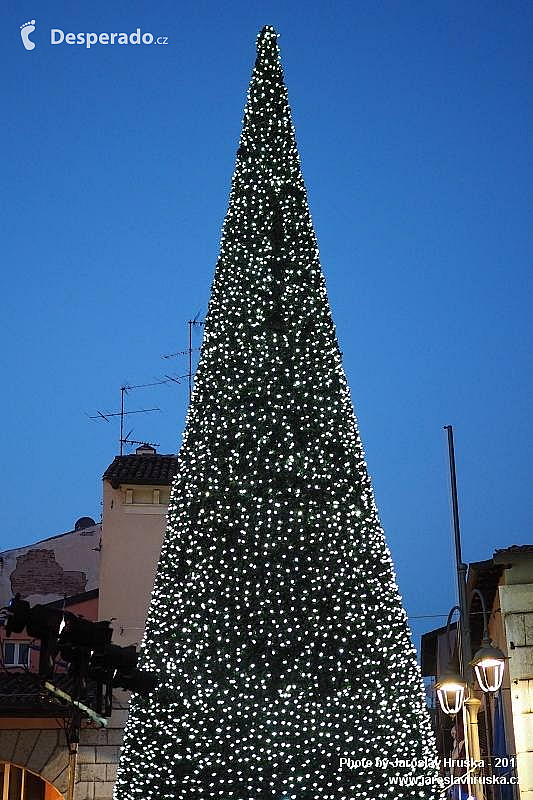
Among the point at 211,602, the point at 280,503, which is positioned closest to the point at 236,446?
the point at 280,503

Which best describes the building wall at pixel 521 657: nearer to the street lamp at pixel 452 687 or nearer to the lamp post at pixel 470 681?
the lamp post at pixel 470 681

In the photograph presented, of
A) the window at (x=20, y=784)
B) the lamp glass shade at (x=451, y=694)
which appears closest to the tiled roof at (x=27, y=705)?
the window at (x=20, y=784)

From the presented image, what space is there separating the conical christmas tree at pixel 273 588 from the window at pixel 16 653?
31.1 ft

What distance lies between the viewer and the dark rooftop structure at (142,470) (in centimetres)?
1670

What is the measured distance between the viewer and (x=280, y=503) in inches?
397

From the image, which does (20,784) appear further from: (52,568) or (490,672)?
(490,672)

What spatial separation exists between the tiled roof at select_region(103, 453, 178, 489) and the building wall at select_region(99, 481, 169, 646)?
170mm

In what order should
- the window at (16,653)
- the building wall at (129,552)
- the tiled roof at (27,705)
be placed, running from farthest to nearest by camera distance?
the window at (16,653), the building wall at (129,552), the tiled roof at (27,705)

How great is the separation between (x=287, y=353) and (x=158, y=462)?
24.6 ft

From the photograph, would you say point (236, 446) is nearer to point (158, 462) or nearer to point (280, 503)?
point (280, 503)

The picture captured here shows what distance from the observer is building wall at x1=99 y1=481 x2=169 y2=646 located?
642 inches

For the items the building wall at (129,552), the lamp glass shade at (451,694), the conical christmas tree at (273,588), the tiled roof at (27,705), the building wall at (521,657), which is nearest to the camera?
the conical christmas tree at (273,588)

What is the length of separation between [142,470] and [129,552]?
148cm

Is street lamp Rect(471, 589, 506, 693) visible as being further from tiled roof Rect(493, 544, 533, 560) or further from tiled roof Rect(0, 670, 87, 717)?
tiled roof Rect(0, 670, 87, 717)
